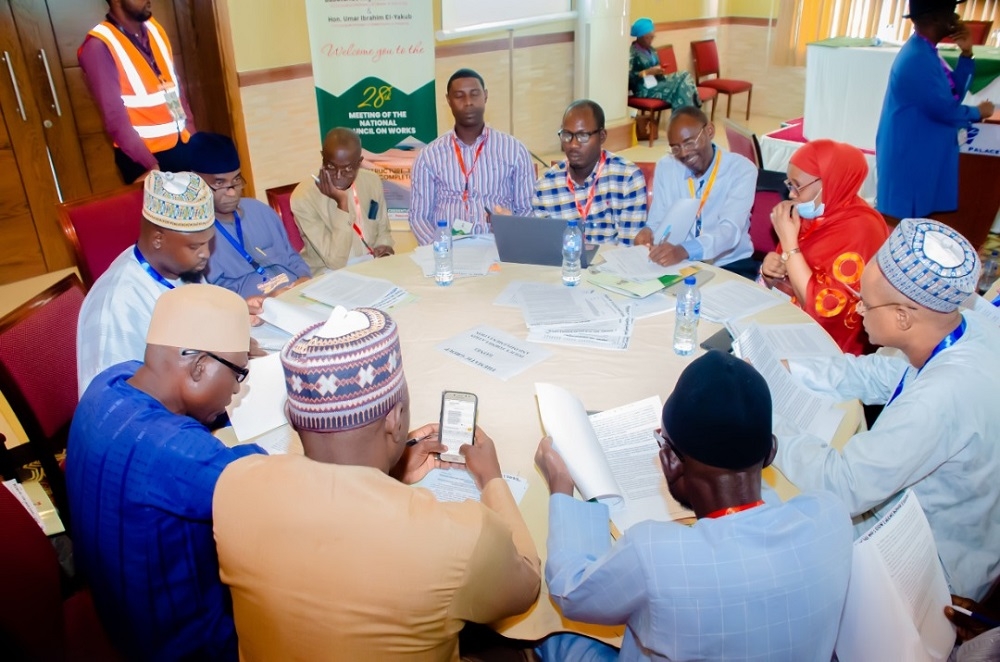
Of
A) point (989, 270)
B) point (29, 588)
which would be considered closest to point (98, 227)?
point (29, 588)

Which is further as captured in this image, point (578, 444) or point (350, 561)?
point (578, 444)

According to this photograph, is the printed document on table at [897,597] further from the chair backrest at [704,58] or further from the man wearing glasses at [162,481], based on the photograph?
the chair backrest at [704,58]

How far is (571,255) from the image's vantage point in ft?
9.45

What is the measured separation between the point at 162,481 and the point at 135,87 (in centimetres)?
349

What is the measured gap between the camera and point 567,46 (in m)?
7.49

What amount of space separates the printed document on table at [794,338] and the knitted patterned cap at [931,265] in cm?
50

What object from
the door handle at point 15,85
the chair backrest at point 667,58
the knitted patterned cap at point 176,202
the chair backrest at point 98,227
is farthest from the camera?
the chair backrest at point 667,58

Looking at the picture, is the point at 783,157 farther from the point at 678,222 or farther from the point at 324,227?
the point at 324,227

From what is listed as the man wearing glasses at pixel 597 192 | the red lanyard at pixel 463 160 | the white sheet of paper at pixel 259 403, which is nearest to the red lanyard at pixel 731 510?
the white sheet of paper at pixel 259 403

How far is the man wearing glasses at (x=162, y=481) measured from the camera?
153 centimetres

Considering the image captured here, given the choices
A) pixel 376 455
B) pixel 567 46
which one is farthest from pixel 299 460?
pixel 567 46

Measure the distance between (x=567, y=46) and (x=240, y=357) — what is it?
6.64 meters

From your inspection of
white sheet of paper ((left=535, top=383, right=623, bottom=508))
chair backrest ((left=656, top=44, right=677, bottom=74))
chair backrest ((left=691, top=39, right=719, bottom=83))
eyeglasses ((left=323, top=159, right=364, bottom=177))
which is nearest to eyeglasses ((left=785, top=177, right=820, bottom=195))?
white sheet of paper ((left=535, top=383, right=623, bottom=508))

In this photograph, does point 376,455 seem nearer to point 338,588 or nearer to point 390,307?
point 338,588
